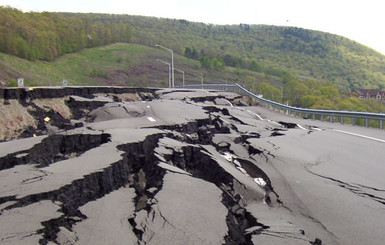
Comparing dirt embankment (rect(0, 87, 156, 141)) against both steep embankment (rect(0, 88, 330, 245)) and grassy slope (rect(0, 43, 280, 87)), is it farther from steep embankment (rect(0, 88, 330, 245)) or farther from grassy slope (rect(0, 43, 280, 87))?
grassy slope (rect(0, 43, 280, 87))

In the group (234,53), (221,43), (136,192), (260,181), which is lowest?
(234,53)

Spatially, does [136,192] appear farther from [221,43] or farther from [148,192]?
[221,43]

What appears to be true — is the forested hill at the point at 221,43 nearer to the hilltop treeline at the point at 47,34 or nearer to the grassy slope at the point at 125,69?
the hilltop treeline at the point at 47,34

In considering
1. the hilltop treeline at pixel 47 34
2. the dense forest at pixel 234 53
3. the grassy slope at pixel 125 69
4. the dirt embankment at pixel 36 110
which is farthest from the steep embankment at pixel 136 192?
the hilltop treeline at pixel 47 34

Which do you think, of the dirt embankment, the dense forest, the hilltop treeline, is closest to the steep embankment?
the dirt embankment

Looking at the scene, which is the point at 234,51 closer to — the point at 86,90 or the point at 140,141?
the point at 86,90

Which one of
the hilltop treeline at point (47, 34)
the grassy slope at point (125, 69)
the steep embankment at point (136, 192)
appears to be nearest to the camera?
the steep embankment at point (136, 192)

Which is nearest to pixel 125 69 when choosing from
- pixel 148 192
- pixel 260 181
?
pixel 260 181
